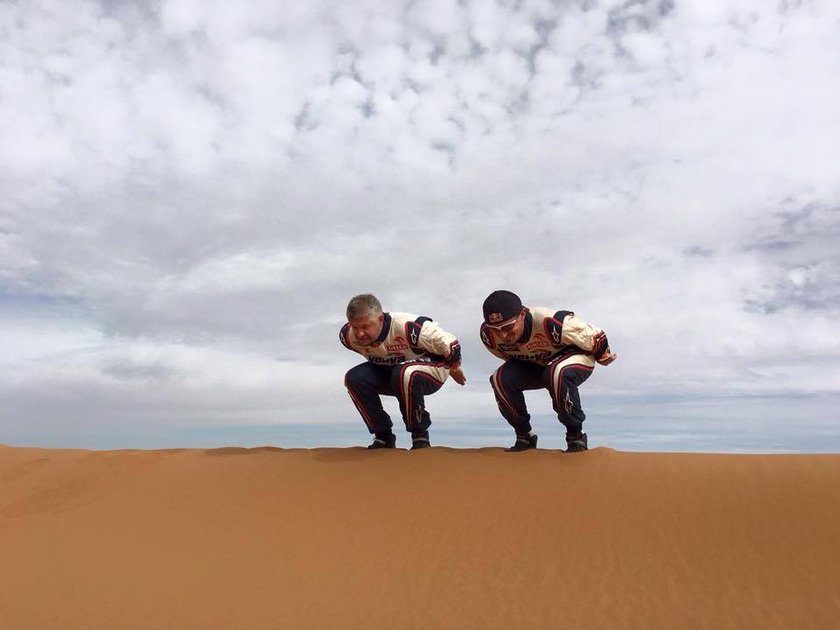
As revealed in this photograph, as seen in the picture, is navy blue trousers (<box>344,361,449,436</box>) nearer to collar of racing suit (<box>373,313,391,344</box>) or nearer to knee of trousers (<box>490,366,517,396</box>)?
collar of racing suit (<box>373,313,391,344</box>)

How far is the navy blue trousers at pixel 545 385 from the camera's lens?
492cm

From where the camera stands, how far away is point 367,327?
5273 millimetres

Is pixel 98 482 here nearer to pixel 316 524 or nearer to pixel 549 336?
pixel 316 524

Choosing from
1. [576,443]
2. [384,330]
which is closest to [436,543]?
[576,443]

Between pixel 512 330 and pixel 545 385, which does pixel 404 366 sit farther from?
pixel 545 385

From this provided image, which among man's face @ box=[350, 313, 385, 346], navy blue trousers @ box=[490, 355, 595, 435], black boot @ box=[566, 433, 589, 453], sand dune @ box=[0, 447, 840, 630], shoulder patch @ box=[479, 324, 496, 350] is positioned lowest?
sand dune @ box=[0, 447, 840, 630]

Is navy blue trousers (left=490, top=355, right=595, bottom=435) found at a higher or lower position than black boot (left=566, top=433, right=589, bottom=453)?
higher

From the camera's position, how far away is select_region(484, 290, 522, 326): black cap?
4926 millimetres

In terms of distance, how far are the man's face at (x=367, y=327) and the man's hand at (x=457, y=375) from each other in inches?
26.2

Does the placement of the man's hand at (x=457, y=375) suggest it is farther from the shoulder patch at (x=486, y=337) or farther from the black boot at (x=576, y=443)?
the black boot at (x=576, y=443)

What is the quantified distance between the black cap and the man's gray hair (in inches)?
34.6

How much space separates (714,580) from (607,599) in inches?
20.0

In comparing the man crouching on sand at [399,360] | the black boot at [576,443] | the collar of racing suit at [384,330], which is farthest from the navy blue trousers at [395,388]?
the black boot at [576,443]

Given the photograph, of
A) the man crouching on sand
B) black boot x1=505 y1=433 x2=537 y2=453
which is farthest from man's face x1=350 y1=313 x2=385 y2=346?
black boot x1=505 y1=433 x2=537 y2=453
